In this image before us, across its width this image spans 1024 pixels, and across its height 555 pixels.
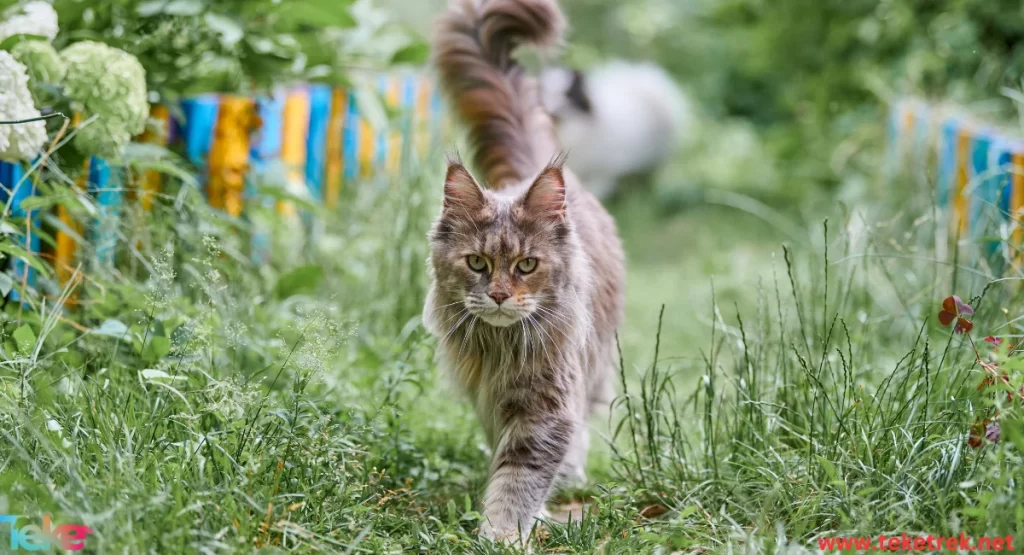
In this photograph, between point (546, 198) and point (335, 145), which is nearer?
point (546, 198)

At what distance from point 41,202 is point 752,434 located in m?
2.17

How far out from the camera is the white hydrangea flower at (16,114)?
111 inches

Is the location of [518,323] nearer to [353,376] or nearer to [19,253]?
Result: [353,376]

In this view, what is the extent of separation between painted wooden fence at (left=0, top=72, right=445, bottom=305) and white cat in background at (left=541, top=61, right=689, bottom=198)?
1.35 metres

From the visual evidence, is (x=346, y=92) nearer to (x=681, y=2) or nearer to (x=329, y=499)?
(x=329, y=499)

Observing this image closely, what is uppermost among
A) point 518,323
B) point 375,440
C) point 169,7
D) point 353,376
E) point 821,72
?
point 169,7

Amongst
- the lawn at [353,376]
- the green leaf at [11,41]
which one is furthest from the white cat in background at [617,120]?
the green leaf at [11,41]

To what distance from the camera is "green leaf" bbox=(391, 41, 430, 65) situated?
434 cm

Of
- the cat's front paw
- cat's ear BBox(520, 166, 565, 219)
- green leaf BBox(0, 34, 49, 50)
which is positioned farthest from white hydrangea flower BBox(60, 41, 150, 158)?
the cat's front paw

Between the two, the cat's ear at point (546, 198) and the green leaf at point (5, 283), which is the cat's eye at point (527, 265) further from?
the green leaf at point (5, 283)

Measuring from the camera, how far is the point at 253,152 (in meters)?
4.74

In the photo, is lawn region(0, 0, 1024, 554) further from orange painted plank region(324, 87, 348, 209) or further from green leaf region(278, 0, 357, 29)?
orange painted plank region(324, 87, 348, 209)

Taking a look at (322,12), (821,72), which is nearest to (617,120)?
(821,72)

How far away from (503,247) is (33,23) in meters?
1.60
